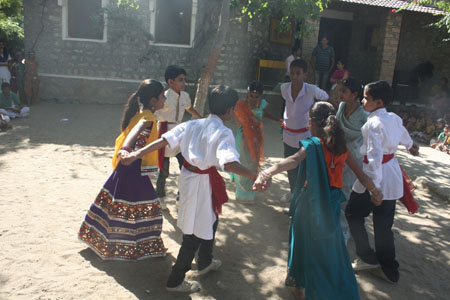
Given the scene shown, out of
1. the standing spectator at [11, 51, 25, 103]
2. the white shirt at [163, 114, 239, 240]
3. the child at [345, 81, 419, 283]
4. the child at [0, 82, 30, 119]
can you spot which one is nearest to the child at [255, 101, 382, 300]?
the child at [345, 81, 419, 283]

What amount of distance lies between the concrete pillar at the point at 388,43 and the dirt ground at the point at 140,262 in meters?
5.52

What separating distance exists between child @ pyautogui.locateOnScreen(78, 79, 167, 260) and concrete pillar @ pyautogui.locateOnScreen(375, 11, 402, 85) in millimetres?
9737

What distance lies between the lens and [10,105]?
980 centimetres

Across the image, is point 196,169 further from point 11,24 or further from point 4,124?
point 11,24

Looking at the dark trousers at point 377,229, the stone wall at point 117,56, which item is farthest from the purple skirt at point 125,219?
the stone wall at point 117,56

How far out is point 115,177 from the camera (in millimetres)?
3328

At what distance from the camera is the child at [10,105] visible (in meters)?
9.50

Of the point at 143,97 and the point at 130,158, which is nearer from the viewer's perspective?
the point at 130,158

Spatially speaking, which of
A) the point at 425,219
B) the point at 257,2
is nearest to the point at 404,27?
the point at 257,2

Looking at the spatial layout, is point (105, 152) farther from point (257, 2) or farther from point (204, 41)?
point (204, 41)

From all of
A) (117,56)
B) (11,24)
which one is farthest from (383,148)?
(11,24)

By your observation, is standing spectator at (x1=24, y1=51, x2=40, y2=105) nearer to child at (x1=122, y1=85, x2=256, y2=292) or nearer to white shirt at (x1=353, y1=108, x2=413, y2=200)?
child at (x1=122, y1=85, x2=256, y2=292)

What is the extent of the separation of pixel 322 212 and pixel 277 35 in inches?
405

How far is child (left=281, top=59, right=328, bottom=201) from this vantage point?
4.43 meters
